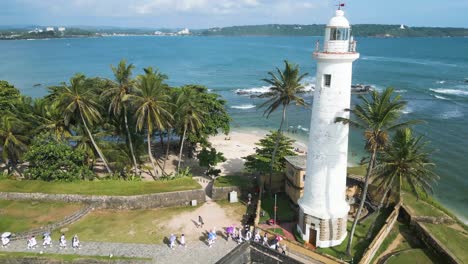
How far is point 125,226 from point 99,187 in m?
5.45

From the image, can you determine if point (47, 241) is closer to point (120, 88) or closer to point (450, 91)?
point (120, 88)

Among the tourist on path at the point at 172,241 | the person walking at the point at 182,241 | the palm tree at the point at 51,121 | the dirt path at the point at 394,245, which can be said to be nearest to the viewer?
the tourist on path at the point at 172,241

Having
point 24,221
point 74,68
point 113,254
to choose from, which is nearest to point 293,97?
point 113,254

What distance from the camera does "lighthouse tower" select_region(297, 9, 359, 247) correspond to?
21.0 m

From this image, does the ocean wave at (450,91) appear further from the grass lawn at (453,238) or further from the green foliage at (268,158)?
the grass lawn at (453,238)

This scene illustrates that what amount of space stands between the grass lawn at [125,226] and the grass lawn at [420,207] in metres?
16.7

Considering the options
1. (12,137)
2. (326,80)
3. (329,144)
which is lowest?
(12,137)

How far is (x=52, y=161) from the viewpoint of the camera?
31.9m

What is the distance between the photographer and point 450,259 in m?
23.2

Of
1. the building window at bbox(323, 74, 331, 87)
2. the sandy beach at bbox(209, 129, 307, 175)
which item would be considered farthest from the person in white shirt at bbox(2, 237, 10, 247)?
the building window at bbox(323, 74, 331, 87)

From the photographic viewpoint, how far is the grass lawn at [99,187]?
30031 millimetres

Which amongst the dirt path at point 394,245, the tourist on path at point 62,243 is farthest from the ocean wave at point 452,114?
the tourist on path at point 62,243

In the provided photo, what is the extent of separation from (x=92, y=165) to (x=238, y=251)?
2152 centimetres

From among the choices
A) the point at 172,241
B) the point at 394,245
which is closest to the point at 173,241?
the point at 172,241
